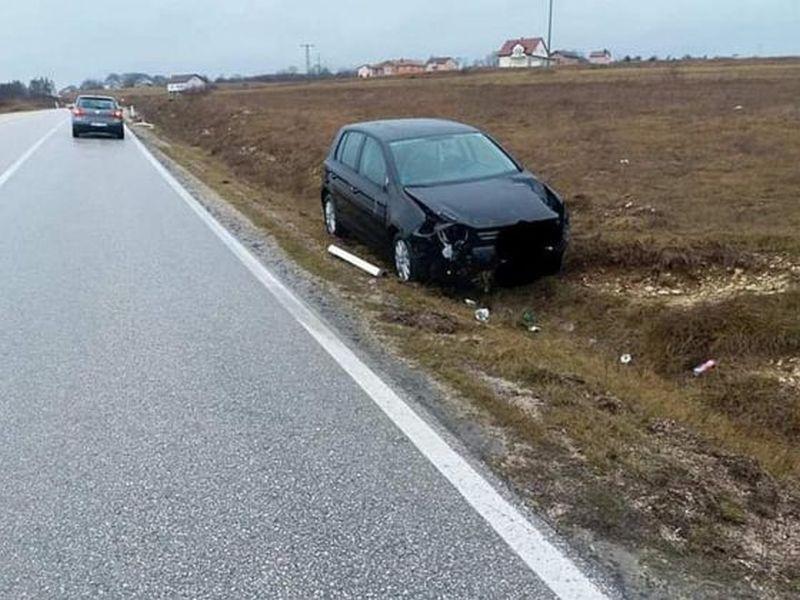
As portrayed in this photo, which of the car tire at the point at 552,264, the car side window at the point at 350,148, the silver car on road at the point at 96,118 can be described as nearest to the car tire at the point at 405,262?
the car tire at the point at 552,264

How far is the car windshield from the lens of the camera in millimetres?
8602

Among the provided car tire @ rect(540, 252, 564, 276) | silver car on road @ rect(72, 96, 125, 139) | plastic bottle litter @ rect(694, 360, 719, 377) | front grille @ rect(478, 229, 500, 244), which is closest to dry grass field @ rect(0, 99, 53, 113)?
silver car on road @ rect(72, 96, 125, 139)

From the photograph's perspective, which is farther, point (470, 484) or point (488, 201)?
point (488, 201)

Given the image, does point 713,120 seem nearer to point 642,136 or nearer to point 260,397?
point 642,136

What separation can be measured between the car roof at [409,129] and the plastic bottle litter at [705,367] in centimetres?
438

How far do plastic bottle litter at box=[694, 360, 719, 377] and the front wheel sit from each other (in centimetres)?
286

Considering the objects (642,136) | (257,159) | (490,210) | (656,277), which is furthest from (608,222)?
(257,159)

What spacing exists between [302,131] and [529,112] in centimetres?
936

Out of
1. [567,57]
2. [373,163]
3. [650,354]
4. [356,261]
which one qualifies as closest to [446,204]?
[356,261]

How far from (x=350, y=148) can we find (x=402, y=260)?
2605 mm

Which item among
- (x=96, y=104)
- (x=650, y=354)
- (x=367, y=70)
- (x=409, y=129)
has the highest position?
(x=367, y=70)

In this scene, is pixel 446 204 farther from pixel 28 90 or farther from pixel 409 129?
pixel 28 90

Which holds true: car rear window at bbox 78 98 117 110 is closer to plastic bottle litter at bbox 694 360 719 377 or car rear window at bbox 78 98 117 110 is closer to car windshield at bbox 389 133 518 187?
car windshield at bbox 389 133 518 187

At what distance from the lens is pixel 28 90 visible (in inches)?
3868
